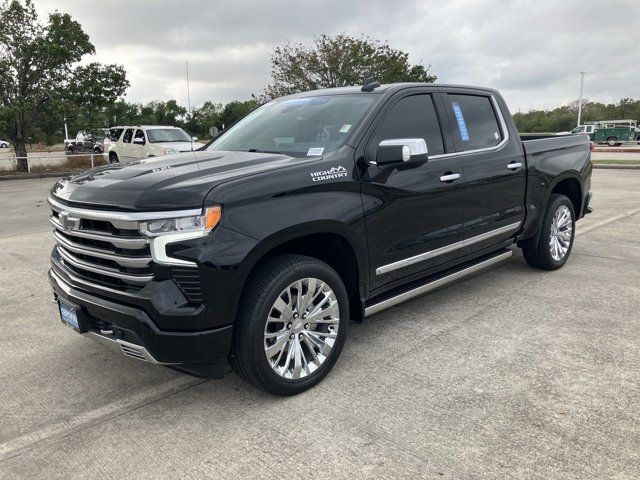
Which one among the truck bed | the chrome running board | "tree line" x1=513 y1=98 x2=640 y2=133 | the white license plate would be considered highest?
"tree line" x1=513 y1=98 x2=640 y2=133

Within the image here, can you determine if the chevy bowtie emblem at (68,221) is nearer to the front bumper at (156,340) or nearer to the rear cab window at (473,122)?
the front bumper at (156,340)

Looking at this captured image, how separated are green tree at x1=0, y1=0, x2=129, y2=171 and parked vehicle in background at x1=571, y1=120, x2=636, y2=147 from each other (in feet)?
133

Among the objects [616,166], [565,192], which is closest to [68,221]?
[565,192]

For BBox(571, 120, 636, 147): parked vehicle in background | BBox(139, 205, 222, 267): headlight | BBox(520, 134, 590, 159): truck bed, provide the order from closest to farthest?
BBox(139, 205, 222, 267): headlight → BBox(520, 134, 590, 159): truck bed → BBox(571, 120, 636, 147): parked vehicle in background

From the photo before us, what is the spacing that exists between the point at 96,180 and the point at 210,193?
889mm

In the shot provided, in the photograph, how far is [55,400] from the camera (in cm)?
318

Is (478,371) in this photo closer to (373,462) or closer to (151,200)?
(373,462)

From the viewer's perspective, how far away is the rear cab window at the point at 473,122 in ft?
14.1

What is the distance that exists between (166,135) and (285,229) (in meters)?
16.6

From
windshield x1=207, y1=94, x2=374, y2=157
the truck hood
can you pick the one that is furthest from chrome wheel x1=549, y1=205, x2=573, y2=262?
the truck hood

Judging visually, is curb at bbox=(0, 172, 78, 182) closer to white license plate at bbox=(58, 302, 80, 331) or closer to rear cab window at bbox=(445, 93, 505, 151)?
white license plate at bbox=(58, 302, 80, 331)

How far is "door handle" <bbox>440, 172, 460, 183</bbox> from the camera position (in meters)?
3.97

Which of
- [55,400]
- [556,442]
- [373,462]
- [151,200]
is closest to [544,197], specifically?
[556,442]

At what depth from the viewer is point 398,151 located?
10.9ft
